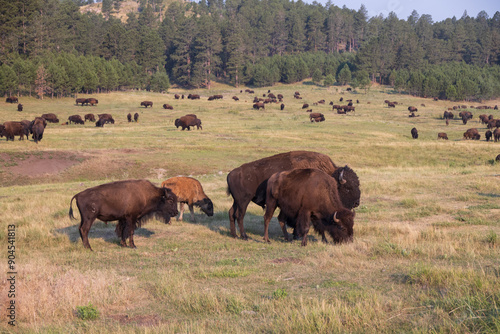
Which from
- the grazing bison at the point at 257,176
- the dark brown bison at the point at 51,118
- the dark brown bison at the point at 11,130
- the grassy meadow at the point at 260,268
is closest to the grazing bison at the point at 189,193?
the grassy meadow at the point at 260,268

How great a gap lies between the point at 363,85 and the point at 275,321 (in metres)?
108

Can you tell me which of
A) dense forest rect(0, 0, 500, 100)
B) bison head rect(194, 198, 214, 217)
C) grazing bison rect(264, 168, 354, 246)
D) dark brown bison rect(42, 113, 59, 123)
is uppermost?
dense forest rect(0, 0, 500, 100)

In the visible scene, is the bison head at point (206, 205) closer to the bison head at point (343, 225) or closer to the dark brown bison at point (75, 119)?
the bison head at point (343, 225)

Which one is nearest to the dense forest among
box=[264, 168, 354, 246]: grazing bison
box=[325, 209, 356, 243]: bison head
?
box=[264, 168, 354, 246]: grazing bison

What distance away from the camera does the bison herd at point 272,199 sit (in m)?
10.2

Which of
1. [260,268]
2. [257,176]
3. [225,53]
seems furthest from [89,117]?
[225,53]

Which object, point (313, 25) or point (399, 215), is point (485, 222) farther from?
point (313, 25)

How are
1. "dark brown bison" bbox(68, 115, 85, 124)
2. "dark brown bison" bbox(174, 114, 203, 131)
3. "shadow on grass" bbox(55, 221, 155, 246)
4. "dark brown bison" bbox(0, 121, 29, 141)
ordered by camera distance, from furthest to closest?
1. "dark brown bison" bbox(68, 115, 85, 124)
2. "dark brown bison" bbox(174, 114, 203, 131)
3. "dark brown bison" bbox(0, 121, 29, 141)
4. "shadow on grass" bbox(55, 221, 155, 246)

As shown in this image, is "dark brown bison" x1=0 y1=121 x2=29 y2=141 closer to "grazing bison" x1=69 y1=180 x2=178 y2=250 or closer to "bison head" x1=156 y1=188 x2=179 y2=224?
"grazing bison" x1=69 y1=180 x2=178 y2=250

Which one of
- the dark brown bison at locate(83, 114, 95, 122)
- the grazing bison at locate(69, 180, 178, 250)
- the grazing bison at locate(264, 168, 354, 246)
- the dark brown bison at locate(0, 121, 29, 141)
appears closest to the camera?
the grazing bison at locate(264, 168, 354, 246)

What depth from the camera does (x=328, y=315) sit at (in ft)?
16.3

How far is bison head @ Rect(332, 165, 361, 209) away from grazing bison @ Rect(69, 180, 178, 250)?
4185 millimetres

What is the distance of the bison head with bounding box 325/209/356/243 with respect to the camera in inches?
390

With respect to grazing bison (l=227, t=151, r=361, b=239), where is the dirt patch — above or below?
below
